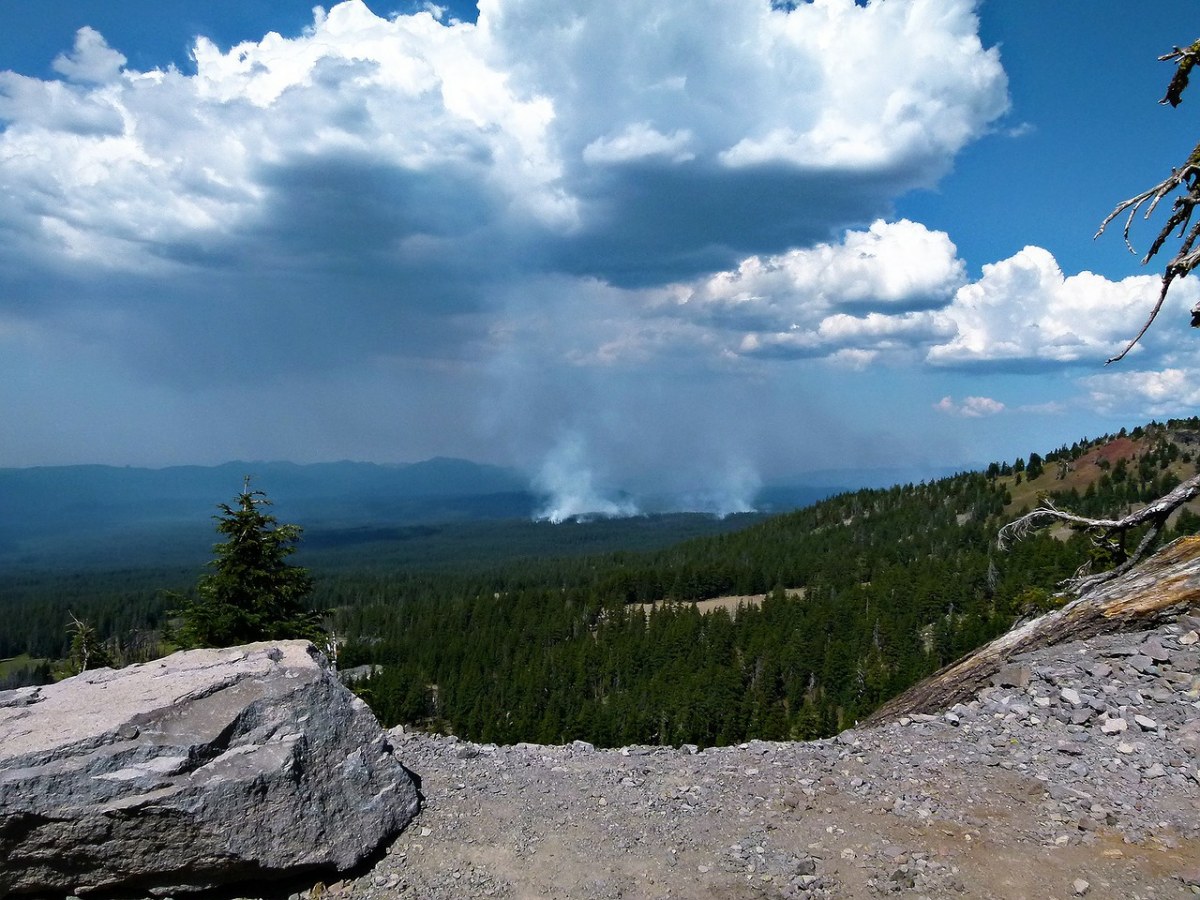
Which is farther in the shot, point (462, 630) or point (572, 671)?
point (462, 630)

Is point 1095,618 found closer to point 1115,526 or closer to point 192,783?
point 1115,526

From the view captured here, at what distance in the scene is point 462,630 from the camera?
138 m

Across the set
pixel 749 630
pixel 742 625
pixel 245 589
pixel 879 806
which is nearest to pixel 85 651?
pixel 245 589

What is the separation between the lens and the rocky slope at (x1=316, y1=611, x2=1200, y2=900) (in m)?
9.02

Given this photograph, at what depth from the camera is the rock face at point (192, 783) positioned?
8.60 meters

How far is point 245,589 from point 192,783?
2161 centimetres

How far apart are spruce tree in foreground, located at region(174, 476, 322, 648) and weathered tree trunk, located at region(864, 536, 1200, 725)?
75.9 feet

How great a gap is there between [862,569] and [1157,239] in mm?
144273

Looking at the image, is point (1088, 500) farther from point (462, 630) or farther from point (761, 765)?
point (761, 765)

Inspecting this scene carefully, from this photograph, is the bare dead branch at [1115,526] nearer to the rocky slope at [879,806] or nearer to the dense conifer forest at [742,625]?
the dense conifer forest at [742,625]

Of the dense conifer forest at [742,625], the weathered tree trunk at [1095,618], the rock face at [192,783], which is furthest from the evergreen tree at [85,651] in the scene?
the weathered tree trunk at [1095,618]

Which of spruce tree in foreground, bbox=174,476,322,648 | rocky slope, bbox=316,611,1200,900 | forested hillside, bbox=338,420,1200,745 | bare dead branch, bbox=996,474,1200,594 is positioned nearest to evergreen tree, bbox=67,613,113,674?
spruce tree in foreground, bbox=174,476,322,648

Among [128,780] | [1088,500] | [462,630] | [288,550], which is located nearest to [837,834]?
[128,780]

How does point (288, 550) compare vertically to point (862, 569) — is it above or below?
above
